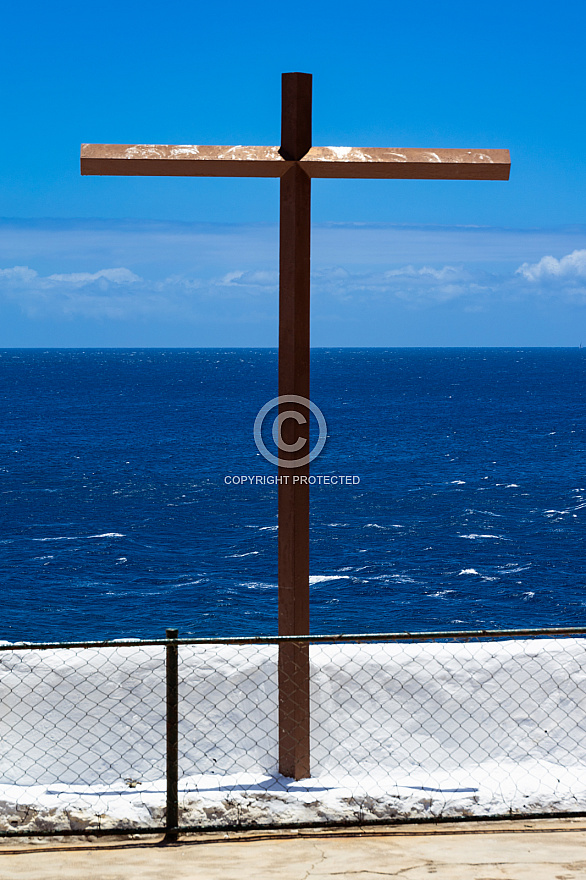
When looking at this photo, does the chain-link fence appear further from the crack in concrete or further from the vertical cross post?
the crack in concrete

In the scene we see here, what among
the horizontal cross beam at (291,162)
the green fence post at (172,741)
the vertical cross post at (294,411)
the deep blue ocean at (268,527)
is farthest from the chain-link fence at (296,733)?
the deep blue ocean at (268,527)

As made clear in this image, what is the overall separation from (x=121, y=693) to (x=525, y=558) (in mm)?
21842

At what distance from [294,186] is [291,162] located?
169 millimetres

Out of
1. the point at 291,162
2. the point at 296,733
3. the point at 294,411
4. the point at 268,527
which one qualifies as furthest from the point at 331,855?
the point at 268,527

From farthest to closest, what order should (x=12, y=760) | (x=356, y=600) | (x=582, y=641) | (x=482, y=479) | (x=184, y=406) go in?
1. (x=184, y=406)
2. (x=482, y=479)
3. (x=356, y=600)
4. (x=582, y=641)
5. (x=12, y=760)

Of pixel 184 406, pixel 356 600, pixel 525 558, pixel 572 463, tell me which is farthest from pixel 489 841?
pixel 184 406

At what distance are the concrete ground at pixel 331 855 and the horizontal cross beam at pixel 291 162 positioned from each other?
4.46 meters

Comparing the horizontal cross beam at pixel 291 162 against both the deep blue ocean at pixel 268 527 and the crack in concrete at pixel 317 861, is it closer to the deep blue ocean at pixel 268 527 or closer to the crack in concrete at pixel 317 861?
the crack in concrete at pixel 317 861

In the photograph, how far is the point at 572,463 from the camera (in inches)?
2048

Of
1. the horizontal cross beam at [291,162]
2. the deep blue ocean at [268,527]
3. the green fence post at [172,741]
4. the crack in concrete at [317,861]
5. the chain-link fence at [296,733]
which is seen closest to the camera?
the crack in concrete at [317,861]

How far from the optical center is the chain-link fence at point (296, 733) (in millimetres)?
5891

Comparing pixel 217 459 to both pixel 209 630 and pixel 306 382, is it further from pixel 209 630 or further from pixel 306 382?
pixel 306 382

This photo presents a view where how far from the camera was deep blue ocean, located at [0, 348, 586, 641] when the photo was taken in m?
22.1

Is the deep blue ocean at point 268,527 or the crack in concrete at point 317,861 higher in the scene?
the deep blue ocean at point 268,527
